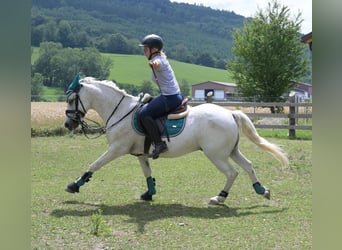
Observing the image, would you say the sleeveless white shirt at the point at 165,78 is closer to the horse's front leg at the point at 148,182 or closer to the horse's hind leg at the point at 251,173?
the horse's front leg at the point at 148,182

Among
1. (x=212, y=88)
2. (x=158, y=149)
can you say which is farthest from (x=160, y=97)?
(x=212, y=88)

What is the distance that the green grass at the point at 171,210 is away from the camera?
453 centimetres

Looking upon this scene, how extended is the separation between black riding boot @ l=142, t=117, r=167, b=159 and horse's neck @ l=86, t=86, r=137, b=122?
23.4 inches

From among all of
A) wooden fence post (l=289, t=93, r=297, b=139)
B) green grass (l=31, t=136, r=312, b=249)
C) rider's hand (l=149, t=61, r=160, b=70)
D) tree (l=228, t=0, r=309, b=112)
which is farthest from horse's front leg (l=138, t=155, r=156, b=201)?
tree (l=228, t=0, r=309, b=112)

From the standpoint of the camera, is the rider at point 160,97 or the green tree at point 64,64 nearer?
the rider at point 160,97

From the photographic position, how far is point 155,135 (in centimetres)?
598

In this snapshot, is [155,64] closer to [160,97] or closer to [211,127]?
[160,97]

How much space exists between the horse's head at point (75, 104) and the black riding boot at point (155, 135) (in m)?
1.08

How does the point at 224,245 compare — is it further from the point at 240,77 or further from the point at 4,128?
the point at 240,77

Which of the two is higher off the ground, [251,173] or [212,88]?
[212,88]

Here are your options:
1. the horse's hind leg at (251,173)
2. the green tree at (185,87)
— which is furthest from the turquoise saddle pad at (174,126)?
the green tree at (185,87)

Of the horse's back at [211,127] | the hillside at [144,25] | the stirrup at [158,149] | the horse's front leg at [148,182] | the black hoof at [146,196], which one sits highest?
the hillside at [144,25]

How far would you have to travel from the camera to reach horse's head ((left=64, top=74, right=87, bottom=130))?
643 centimetres

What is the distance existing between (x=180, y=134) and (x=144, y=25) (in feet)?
378
